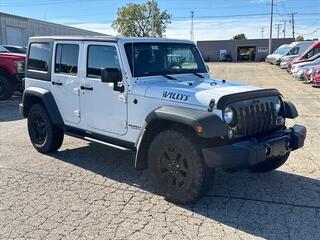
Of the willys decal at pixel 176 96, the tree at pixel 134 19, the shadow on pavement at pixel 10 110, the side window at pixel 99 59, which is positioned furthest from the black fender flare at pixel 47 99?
the tree at pixel 134 19

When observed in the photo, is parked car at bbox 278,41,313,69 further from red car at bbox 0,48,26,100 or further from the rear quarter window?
the rear quarter window

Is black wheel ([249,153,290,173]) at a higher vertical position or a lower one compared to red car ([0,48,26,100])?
lower

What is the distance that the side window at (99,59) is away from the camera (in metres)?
5.08

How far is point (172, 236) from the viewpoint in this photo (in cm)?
368

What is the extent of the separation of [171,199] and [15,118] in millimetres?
7265

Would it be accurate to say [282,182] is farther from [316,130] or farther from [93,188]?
[316,130]

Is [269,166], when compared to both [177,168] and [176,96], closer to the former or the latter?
[177,168]

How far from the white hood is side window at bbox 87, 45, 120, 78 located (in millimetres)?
538

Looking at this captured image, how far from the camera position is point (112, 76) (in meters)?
4.69

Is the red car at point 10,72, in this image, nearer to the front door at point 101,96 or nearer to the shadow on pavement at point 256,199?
the shadow on pavement at point 256,199

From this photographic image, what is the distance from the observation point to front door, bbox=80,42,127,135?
5.01 meters

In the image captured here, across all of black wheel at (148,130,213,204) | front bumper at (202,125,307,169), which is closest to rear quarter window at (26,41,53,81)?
black wheel at (148,130,213,204)


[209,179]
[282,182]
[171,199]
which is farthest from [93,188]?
[282,182]

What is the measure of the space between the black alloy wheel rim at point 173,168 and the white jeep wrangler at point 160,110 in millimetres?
11
